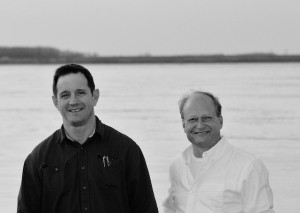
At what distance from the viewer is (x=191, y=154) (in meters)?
3.02

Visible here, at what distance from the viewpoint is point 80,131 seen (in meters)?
2.82

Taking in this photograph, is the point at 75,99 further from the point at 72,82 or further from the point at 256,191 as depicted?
the point at 256,191

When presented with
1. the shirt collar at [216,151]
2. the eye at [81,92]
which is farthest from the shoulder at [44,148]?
the shirt collar at [216,151]

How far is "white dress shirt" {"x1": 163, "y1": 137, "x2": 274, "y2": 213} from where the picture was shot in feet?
9.15

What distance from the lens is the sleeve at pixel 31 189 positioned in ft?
9.34

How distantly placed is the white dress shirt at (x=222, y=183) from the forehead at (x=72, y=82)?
0.59m

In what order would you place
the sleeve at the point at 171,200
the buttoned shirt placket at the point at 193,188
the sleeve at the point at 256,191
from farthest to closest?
1. the sleeve at the point at 171,200
2. the buttoned shirt placket at the point at 193,188
3. the sleeve at the point at 256,191

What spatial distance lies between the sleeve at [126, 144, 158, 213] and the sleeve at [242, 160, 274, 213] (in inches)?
16.5

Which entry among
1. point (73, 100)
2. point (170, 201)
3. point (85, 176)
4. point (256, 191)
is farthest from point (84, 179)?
point (256, 191)

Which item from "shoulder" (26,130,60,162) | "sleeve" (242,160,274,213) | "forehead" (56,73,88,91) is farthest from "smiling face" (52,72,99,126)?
"sleeve" (242,160,274,213)

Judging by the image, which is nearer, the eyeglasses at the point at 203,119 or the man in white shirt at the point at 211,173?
the man in white shirt at the point at 211,173

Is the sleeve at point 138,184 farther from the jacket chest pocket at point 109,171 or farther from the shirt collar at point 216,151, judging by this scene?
the shirt collar at point 216,151

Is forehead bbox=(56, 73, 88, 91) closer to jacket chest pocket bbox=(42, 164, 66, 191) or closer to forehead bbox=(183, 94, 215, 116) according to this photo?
jacket chest pocket bbox=(42, 164, 66, 191)

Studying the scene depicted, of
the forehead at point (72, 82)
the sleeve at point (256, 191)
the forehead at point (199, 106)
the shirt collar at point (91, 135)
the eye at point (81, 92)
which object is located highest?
the forehead at point (72, 82)
